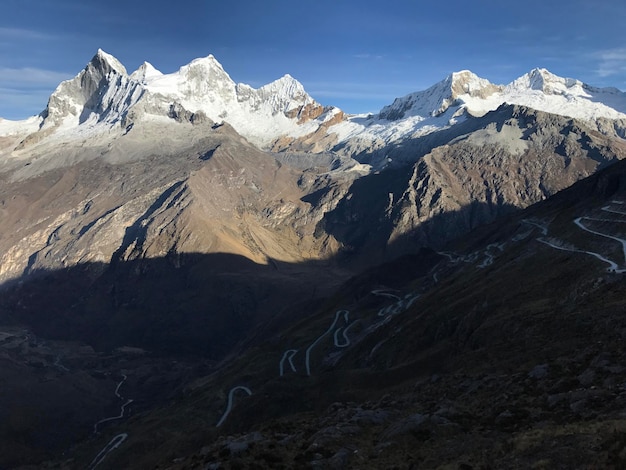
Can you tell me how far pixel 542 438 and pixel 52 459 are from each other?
162952mm

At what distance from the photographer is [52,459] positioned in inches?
6166

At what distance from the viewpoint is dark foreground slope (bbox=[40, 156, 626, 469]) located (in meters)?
41.2

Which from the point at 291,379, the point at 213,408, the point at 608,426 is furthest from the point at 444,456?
the point at 213,408

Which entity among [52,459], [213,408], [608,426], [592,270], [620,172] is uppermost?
[620,172]

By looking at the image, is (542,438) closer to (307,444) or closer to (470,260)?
(307,444)

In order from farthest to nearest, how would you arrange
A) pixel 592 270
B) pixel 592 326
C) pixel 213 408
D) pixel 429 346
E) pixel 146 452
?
pixel 213 408 < pixel 146 452 < pixel 429 346 < pixel 592 270 < pixel 592 326

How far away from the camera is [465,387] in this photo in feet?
202

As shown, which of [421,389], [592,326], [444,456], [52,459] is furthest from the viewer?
[52,459]

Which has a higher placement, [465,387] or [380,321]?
[465,387]

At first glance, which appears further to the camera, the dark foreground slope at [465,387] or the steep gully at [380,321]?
the steep gully at [380,321]

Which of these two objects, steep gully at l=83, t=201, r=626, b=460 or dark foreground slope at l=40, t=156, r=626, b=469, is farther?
steep gully at l=83, t=201, r=626, b=460

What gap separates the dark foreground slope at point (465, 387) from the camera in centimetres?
4119

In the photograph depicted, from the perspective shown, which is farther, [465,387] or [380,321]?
[380,321]

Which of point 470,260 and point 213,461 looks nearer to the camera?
point 213,461
